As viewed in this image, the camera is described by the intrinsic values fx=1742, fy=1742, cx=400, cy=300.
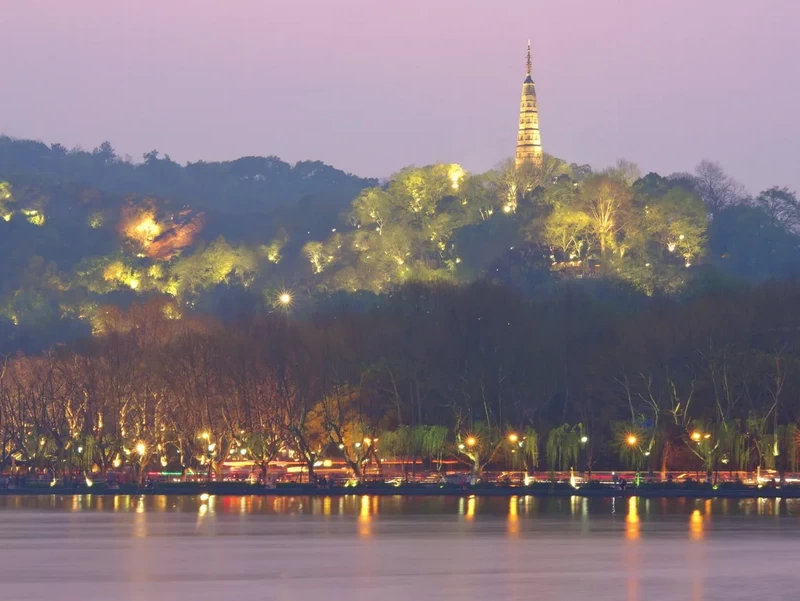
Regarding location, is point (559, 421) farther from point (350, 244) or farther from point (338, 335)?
point (350, 244)

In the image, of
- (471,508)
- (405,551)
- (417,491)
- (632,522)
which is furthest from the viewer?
(417,491)

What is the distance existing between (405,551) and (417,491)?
3421 cm

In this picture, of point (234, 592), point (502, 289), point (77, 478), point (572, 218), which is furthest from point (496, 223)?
point (234, 592)

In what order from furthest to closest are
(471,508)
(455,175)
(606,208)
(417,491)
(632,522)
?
(455,175) < (606,208) < (417,491) < (471,508) < (632,522)

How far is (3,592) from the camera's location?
48.5m

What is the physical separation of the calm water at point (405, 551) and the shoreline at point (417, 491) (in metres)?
2.63

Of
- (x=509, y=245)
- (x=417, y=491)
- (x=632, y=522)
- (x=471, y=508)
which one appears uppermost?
(x=509, y=245)

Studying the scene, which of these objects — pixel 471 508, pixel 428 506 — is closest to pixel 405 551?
pixel 471 508

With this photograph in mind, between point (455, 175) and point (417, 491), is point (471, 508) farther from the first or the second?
point (455, 175)

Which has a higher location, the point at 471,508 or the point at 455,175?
the point at 455,175

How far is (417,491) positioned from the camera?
3711 inches

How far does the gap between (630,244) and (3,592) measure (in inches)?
4715

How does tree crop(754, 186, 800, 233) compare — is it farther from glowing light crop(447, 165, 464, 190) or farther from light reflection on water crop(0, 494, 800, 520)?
light reflection on water crop(0, 494, 800, 520)

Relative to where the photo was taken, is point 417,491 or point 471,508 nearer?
point 471,508
